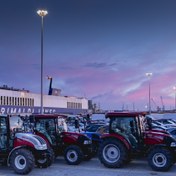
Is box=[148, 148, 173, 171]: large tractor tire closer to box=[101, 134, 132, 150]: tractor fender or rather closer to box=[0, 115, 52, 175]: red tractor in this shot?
box=[101, 134, 132, 150]: tractor fender

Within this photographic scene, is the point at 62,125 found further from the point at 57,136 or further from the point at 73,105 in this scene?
the point at 73,105

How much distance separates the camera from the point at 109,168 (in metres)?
13.9

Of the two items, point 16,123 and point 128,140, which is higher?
point 16,123

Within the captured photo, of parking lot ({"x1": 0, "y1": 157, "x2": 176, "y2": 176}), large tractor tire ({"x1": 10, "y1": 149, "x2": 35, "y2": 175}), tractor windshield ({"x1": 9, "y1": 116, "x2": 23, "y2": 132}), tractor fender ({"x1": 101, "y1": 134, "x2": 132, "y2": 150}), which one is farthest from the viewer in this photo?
tractor fender ({"x1": 101, "y1": 134, "x2": 132, "y2": 150})

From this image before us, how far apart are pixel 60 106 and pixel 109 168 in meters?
86.3

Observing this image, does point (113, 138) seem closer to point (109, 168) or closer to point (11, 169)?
point (109, 168)

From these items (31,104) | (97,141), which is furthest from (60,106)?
(97,141)

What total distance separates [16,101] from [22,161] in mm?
70304

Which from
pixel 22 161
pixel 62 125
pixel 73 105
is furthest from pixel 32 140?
pixel 73 105

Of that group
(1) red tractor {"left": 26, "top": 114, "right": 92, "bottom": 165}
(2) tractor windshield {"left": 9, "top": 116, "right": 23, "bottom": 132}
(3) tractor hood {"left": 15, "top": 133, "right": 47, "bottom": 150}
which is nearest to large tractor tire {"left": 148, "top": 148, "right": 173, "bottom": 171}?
(1) red tractor {"left": 26, "top": 114, "right": 92, "bottom": 165}

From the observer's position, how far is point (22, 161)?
42.0ft

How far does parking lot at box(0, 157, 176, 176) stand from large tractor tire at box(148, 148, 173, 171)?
241 mm

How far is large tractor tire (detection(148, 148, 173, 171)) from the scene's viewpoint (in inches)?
508

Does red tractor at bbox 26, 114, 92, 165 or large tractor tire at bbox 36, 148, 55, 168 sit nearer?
large tractor tire at bbox 36, 148, 55, 168
